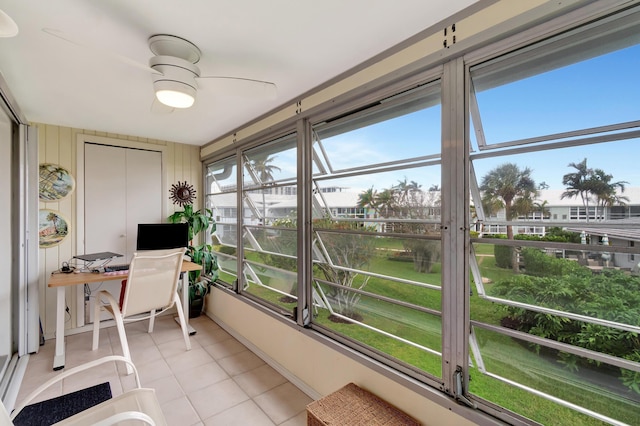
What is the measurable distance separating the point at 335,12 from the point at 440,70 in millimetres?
648

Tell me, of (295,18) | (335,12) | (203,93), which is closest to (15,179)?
(203,93)

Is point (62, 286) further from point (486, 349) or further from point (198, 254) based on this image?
point (486, 349)

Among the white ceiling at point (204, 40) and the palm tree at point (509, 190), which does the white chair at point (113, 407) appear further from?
the palm tree at point (509, 190)

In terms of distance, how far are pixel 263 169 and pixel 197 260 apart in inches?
66.9

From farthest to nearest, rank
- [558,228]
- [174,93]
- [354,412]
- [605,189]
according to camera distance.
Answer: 1. [174,93]
2. [354,412]
3. [558,228]
4. [605,189]

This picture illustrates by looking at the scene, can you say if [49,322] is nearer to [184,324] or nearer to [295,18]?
[184,324]

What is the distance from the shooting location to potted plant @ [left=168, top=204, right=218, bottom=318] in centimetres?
385

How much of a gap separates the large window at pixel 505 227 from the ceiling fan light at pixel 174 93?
1.01 meters

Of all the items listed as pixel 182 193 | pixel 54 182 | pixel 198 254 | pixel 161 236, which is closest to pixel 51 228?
pixel 54 182

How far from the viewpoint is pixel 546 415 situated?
51.0 inches

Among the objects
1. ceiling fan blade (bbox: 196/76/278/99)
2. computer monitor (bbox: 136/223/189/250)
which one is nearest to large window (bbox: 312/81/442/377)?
ceiling fan blade (bbox: 196/76/278/99)

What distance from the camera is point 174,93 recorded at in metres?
1.70

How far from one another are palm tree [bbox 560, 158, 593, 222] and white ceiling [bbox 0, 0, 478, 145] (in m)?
0.93

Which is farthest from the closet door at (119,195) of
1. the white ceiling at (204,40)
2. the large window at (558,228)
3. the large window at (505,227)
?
the large window at (558,228)
